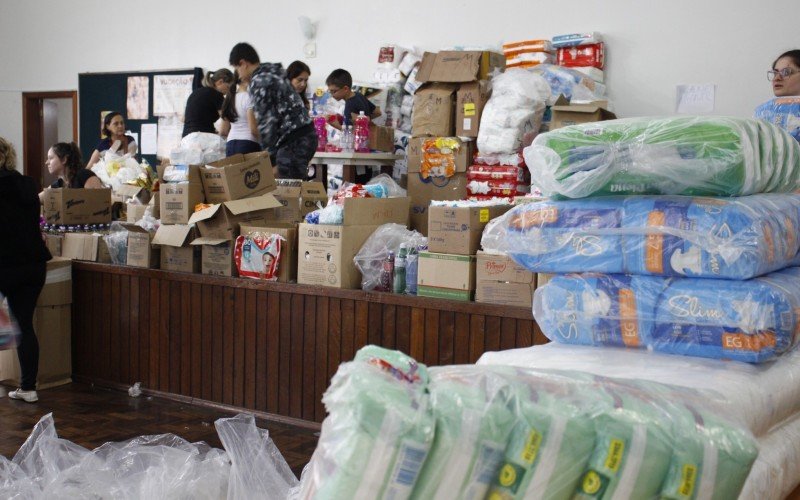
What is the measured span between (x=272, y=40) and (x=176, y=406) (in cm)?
470

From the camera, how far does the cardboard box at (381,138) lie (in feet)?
23.1

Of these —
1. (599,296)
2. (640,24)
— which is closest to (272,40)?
(640,24)

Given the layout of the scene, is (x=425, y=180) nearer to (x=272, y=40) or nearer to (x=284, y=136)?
(x=284, y=136)

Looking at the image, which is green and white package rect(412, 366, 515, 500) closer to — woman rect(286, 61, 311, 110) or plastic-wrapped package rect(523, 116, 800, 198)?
plastic-wrapped package rect(523, 116, 800, 198)

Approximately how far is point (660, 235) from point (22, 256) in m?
3.77

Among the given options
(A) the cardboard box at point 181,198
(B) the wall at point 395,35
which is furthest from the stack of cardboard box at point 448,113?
(A) the cardboard box at point 181,198

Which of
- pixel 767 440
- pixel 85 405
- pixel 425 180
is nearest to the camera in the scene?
pixel 767 440

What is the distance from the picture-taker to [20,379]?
5.11 meters

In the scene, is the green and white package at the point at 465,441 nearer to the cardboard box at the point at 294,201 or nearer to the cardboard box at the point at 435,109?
the cardboard box at the point at 294,201

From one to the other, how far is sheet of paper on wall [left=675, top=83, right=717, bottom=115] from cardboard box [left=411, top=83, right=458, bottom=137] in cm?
162

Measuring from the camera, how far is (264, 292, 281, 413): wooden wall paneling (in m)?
4.52

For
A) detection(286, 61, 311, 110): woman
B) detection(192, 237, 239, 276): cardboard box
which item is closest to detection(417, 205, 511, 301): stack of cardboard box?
detection(192, 237, 239, 276): cardboard box

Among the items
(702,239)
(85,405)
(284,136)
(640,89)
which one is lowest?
(85,405)

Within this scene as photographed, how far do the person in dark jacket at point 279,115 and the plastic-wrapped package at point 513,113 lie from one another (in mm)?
1291
